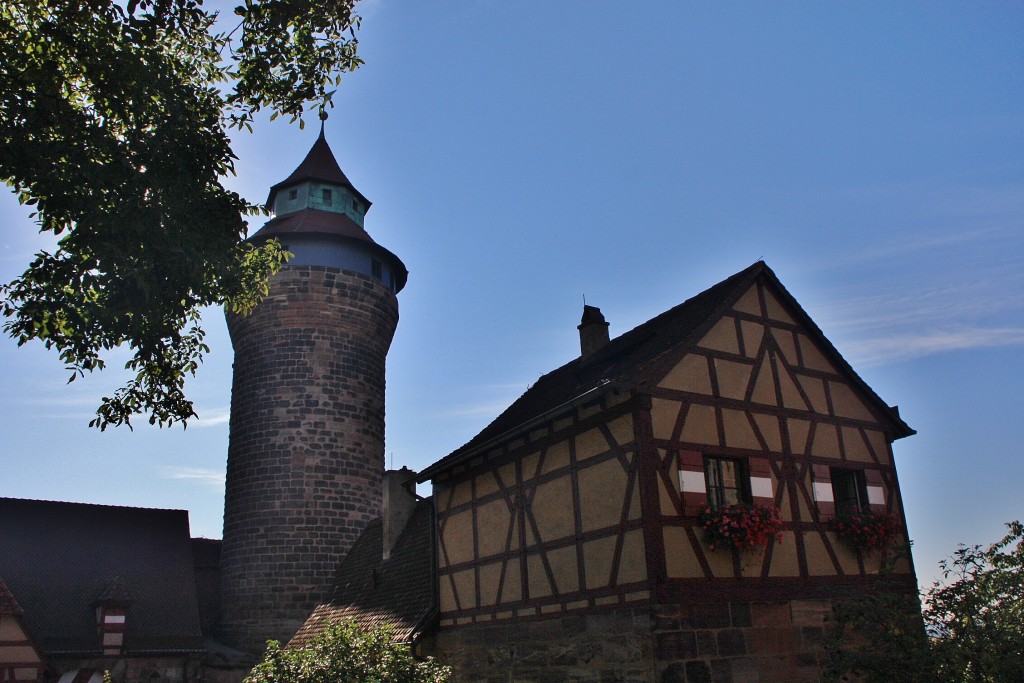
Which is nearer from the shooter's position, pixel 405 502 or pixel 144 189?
pixel 144 189

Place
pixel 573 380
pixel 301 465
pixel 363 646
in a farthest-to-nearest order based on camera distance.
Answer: pixel 301 465, pixel 573 380, pixel 363 646

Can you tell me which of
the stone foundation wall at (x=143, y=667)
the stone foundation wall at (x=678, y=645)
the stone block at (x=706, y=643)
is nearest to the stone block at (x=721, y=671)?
the stone foundation wall at (x=678, y=645)

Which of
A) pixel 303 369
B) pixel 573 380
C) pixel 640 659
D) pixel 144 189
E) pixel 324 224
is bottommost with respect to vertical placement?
pixel 640 659

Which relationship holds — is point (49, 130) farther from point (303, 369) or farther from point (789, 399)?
point (303, 369)

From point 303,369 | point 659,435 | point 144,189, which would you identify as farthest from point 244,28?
point 303,369

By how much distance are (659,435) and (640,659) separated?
2387 millimetres

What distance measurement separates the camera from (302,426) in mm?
21375

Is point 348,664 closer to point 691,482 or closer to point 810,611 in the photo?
point 691,482

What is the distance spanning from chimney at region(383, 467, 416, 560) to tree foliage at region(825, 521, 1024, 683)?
9454mm

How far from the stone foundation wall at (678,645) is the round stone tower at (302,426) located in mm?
10062

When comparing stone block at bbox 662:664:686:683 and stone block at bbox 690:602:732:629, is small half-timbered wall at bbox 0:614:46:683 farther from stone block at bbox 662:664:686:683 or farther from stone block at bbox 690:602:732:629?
stone block at bbox 690:602:732:629

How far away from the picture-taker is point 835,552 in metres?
11.5

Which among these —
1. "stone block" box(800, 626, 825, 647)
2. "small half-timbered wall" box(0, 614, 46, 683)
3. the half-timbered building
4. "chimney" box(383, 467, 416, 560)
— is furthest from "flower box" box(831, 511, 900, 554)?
"small half-timbered wall" box(0, 614, 46, 683)

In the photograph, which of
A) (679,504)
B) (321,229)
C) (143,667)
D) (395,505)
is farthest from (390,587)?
(321,229)
